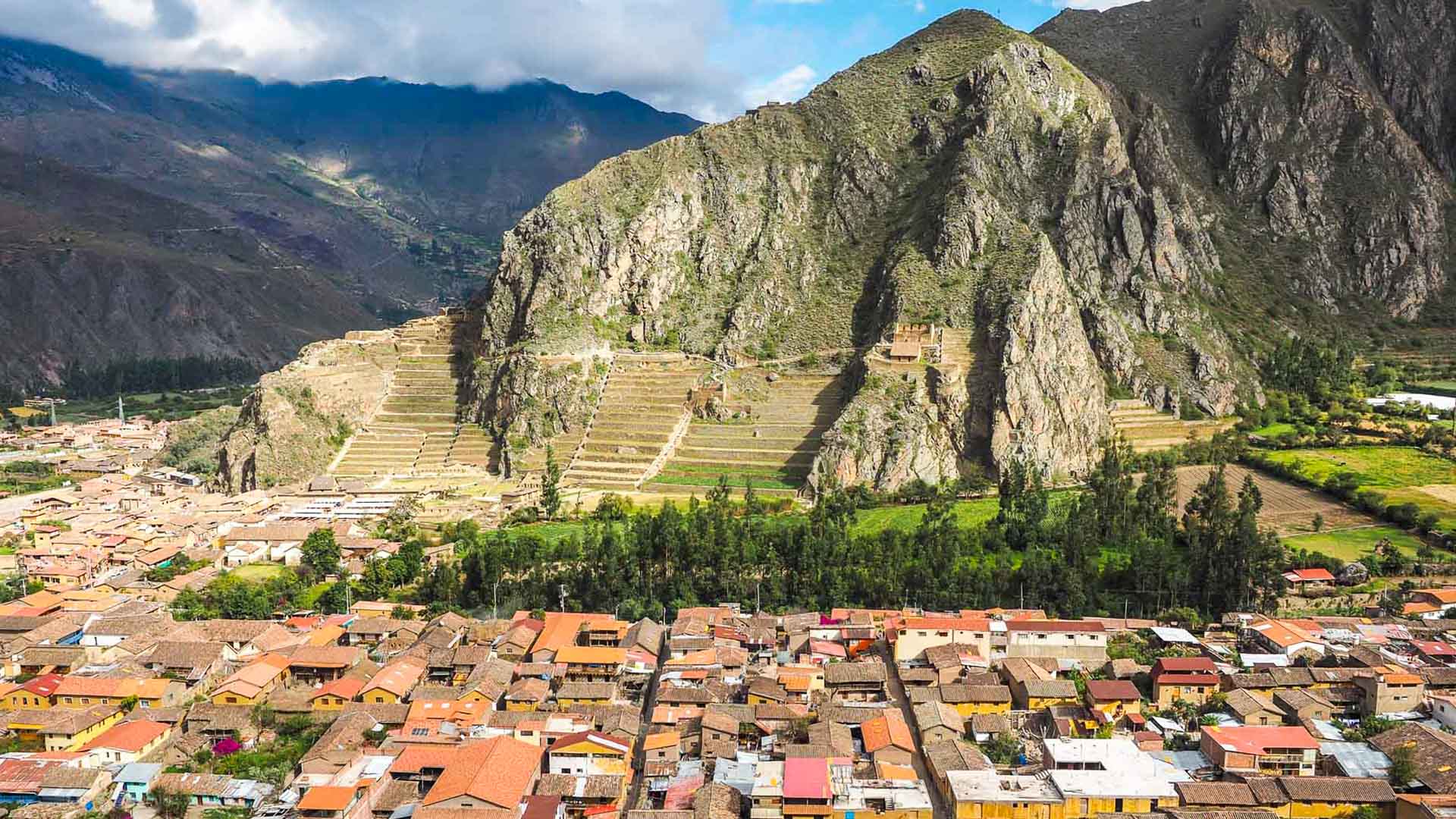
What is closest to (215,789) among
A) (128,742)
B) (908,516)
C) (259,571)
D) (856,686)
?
(128,742)

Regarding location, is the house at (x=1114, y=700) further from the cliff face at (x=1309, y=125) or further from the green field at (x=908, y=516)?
the cliff face at (x=1309, y=125)

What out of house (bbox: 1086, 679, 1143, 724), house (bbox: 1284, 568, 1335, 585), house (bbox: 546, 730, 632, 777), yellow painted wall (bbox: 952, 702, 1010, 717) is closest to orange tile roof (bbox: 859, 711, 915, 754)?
yellow painted wall (bbox: 952, 702, 1010, 717)

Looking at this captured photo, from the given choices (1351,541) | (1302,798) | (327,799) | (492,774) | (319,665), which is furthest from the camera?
(1351,541)

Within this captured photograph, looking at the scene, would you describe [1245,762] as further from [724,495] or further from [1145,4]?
[1145,4]

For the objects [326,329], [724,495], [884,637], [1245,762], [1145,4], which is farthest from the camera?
[326,329]

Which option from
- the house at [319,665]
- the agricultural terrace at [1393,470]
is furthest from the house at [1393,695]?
the house at [319,665]

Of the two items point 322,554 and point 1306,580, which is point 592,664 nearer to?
point 322,554

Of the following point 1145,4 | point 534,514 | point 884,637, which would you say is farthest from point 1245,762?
point 1145,4
